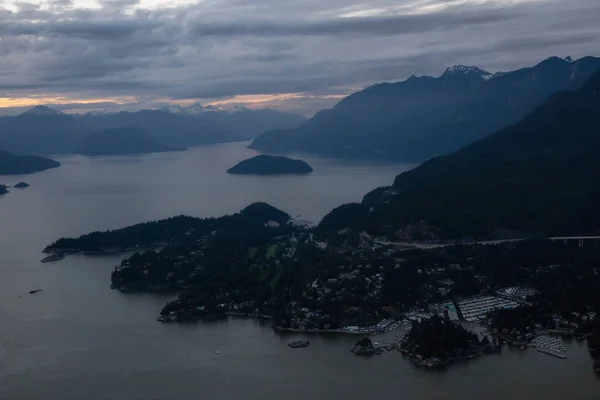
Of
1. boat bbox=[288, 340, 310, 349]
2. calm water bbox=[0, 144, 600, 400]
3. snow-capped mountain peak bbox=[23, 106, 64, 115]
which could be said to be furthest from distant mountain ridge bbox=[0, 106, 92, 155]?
boat bbox=[288, 340, 310, 349]

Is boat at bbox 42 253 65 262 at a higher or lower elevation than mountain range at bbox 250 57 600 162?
lower

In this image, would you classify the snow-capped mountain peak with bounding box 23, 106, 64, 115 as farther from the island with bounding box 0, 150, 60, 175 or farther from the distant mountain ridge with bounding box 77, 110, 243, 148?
the island with bounding box 0, 150, 60, 175

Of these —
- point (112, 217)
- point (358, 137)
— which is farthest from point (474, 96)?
point (112, 217)

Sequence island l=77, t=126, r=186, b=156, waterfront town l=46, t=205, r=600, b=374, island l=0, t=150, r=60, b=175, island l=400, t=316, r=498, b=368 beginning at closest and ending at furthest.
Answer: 1. island l=400, t=316, r=498, b=368
2. waterfront town l=46, t=205, r=600, b=374
3. island l=0, t=150, r=60, b=175
4. island l=77, t=126, r=186, b=156

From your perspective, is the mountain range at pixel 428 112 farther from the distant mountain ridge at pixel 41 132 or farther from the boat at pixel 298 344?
the boat at pixel 298 344

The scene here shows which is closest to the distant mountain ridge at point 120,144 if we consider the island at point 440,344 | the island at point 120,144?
the island at point 120,144

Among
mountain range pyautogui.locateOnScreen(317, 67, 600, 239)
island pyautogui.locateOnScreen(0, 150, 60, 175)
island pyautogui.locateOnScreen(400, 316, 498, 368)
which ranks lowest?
island pyautogui.locateOnScreen(0, 150, 60, 175)

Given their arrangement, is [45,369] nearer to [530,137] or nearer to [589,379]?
[589,379]
